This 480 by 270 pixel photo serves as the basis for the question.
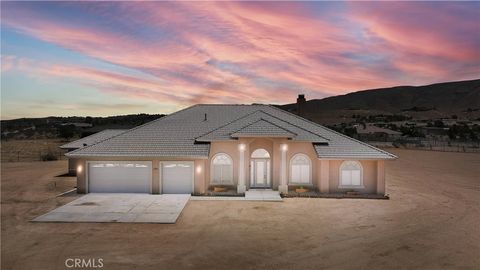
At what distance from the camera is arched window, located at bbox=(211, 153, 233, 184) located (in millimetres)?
22438

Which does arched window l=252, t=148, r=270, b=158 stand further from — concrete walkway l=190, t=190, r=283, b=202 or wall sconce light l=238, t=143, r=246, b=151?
concrete walkway l=190, t=190, r=283, b=202

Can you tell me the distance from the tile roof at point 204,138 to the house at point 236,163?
0.20 feet

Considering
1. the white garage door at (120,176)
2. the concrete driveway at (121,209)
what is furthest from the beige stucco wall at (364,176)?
the white garage door at (120,176)

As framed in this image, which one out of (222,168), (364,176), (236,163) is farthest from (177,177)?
(364,176)

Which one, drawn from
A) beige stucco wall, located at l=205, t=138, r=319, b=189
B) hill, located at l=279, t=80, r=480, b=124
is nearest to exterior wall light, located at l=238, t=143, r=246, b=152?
beige stucco wall, located at l=205, t=138, r=319, b=189

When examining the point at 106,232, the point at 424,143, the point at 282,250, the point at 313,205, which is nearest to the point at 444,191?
the point at 313,205

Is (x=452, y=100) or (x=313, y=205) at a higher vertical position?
(x=452, y=100)

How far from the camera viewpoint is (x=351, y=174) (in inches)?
869

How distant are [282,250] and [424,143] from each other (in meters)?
54.7

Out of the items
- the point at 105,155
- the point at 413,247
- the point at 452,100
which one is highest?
the point at 452,100

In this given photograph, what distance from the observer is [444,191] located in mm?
23078

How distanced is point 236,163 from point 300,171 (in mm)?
4148

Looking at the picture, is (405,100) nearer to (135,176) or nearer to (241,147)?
(241,147)

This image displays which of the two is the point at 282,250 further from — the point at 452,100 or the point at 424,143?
the point at 452,100
